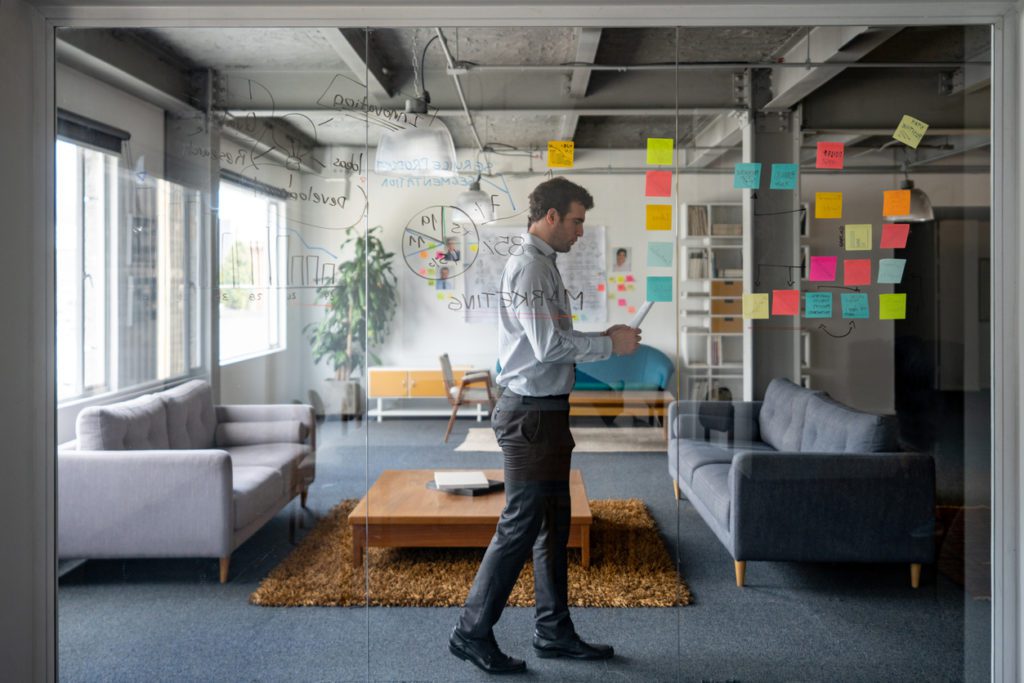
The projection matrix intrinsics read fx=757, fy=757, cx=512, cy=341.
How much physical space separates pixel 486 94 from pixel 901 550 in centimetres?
206

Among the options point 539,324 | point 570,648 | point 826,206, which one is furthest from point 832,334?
point 570,648

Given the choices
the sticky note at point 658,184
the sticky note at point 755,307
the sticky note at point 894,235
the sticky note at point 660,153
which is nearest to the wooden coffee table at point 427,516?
the sticky note at point 755,307

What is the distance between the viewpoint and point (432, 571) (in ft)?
8.11

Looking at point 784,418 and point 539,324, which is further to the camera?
point 784,418

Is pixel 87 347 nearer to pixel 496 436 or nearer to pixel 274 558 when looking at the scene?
pixel 274 558

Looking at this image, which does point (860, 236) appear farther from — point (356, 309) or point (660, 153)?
point (356, 309)

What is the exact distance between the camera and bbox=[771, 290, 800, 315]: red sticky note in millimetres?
2555

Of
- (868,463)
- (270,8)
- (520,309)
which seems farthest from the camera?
(868,463)

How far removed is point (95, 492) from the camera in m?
2.45

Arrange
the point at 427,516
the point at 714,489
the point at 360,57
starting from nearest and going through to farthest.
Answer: the point at 360,57 < the point at 427,516 < the point at 714,489

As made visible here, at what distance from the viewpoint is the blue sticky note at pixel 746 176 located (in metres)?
2.49

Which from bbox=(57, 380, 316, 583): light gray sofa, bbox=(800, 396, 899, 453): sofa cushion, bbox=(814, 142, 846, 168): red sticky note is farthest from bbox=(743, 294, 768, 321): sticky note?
bbox=(57, 380, 316, 583): light gray sofa

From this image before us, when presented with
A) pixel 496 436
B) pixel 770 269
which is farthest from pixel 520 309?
pixel 770 269

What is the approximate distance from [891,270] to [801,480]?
76 cm
